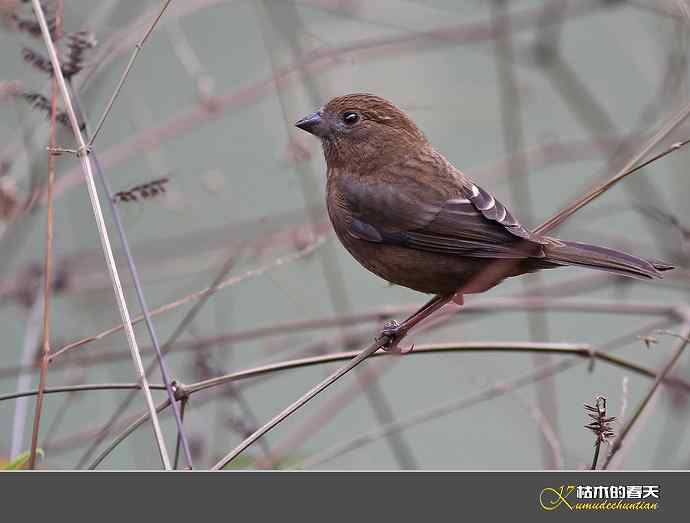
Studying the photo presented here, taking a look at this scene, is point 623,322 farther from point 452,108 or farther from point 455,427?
point 452,108

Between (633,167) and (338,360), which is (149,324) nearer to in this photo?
(338,360)

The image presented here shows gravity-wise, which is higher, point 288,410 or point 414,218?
point 414,218

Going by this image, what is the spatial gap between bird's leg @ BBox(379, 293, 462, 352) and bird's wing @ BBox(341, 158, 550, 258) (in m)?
0.19

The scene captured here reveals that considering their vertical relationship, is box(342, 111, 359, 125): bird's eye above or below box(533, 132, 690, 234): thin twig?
above

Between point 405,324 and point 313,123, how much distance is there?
108 cm

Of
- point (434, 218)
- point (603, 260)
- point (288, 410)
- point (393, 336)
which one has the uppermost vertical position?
point (434, 218)

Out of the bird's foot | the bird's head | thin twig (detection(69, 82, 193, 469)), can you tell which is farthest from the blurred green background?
the bird's foot

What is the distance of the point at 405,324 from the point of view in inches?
133

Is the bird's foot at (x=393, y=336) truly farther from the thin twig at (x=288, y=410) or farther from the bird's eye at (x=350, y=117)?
the bird's eye at (x=350, y=117)

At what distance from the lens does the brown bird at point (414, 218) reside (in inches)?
138

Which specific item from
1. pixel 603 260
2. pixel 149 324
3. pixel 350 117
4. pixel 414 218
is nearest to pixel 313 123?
pixel 350 117

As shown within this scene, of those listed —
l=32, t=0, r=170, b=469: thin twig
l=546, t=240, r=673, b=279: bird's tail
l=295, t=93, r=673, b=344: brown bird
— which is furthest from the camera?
l=295, t=93, r=673, b=344: brown bird

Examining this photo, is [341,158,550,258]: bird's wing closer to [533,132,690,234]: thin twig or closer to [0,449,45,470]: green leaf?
[533,132,690,234]: thin twig

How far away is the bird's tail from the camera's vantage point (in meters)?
3.16
